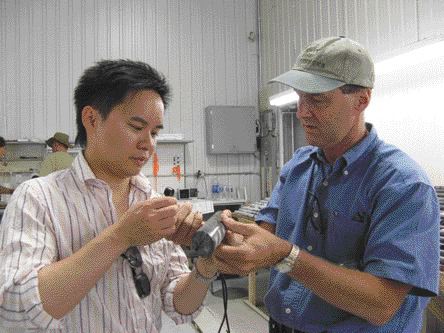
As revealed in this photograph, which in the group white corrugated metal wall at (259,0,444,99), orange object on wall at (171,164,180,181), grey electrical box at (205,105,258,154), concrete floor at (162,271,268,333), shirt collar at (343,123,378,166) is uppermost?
white corrugated metal wall at (259,0,444,99)

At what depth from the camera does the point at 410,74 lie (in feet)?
11.5

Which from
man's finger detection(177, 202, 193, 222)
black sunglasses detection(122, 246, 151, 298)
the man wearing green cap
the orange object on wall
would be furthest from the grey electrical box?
black sunglasses detection(122, 246, 151, 298)

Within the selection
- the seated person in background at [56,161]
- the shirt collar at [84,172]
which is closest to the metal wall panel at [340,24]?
the shirt collar at [84,172]

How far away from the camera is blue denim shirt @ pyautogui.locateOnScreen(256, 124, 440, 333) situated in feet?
3.44

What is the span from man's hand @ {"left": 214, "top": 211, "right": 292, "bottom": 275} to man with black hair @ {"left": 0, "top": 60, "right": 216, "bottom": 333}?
0.16 metres

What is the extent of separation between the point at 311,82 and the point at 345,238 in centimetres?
49

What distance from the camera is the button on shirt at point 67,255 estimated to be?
0.93m

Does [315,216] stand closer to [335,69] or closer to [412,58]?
[335,69]

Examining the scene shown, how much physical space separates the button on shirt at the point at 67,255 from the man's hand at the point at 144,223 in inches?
6.9

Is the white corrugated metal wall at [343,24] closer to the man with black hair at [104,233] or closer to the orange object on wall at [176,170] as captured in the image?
the orange object on wall at [176,170]

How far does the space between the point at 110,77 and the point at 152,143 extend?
0.22m

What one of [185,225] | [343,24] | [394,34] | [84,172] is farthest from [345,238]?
[343,24]

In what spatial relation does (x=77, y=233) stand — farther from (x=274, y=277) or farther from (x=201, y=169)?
(x=201, y=169)

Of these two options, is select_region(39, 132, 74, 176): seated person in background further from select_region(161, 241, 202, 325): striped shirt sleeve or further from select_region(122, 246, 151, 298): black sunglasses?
select_region(122, 246, 151, 298): black sunglasses
